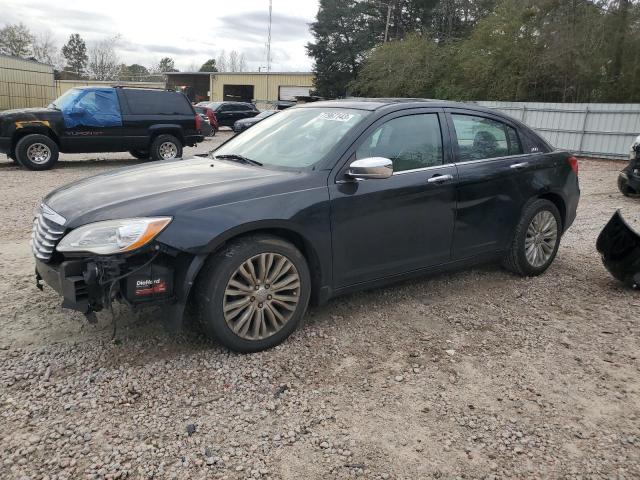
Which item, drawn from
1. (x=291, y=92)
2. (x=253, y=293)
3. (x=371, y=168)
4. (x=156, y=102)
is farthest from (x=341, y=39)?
(x=253, y=293)

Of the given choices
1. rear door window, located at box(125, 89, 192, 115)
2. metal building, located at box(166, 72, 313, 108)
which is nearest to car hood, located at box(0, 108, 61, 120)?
rear door window, located at box(125, 89, 192, 115)

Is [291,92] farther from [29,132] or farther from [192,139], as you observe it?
[29,132]

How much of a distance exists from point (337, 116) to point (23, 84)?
31598 millimetres

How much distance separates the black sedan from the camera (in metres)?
3.10

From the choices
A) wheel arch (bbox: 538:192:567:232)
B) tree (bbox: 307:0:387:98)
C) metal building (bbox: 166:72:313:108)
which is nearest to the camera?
wheel arch (bbox: 538:192:567:232)

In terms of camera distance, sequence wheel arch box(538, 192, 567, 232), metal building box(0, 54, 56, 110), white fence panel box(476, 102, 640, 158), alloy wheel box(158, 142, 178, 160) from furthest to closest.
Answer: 1. metal building box(0, 54, 56, 110)
2. white fence panel box(476, 102, 640, 158)
3. alloy wheel box(158, 142, 178, 160)
4. wheel arch box(538, 192, 567, 232)

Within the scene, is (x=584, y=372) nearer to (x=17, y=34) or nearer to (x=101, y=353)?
(x=101, y=353)

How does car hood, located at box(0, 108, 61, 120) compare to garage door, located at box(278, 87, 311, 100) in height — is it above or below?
below

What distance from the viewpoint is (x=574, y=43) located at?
21375mm

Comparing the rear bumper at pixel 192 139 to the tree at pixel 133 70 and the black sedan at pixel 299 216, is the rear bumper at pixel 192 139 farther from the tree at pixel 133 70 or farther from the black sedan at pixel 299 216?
the tree at pixel 133 70

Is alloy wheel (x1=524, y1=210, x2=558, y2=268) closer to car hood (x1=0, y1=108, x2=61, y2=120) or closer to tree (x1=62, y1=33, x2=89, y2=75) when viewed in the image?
car hood (x1=0, y1=108, x2=61, y2=120)

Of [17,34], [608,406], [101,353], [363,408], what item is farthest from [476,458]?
[17,34]

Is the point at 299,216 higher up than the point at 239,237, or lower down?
higher up

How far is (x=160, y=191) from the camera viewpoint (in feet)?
11.1
